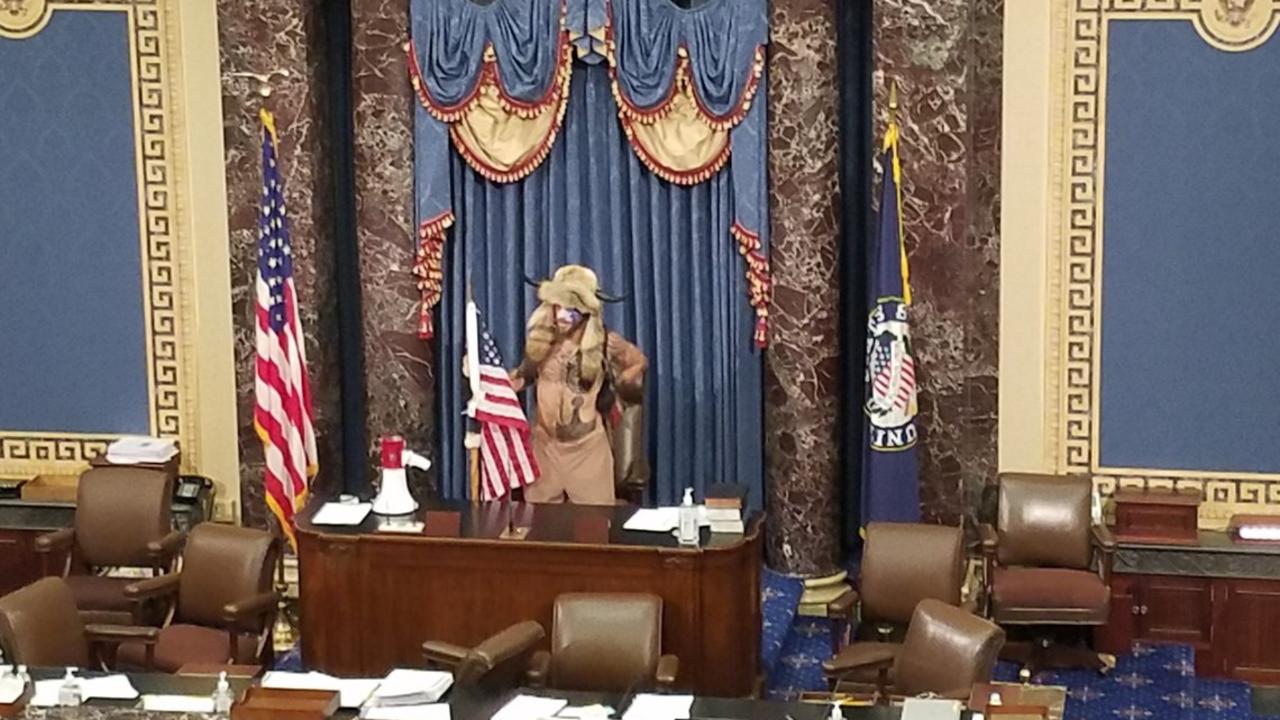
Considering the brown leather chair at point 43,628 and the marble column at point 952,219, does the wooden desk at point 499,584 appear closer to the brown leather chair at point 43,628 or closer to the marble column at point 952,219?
the brown leather chair at point 43,628

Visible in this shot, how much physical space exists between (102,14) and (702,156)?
3467 mm

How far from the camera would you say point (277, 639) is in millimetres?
11555

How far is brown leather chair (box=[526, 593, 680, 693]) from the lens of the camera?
9.16m

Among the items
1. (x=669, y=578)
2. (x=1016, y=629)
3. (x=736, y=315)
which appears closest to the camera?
(x=669, y=578)

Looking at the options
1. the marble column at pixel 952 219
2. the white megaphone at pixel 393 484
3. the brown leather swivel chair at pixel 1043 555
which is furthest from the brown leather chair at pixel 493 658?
the marble column at pixel 952 219

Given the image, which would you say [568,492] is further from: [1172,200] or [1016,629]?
[1172,200]

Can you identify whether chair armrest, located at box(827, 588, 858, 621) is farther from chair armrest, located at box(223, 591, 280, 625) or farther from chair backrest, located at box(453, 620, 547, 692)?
chair armrest, located at box(223, 591, 280, 625)

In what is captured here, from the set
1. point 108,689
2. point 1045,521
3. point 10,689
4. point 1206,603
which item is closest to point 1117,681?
point 1206,603

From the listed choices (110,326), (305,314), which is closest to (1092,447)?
(305,314)

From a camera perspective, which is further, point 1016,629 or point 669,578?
point 1016,629

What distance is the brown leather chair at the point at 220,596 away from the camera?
10.1 metres

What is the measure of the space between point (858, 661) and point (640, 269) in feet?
10.6

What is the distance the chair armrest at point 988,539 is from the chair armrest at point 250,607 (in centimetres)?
351

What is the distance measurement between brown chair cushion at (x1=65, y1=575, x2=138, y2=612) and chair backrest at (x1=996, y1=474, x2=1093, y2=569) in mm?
4427
